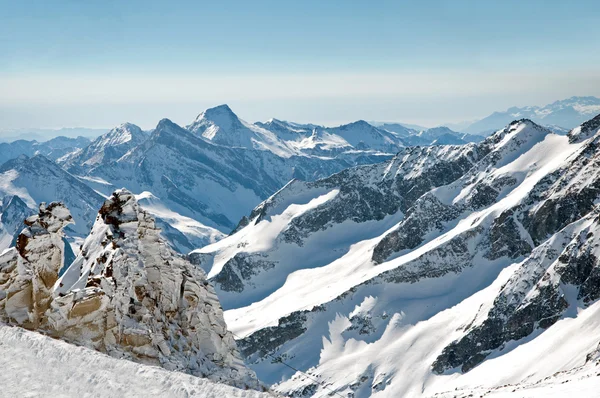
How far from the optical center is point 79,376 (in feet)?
92.0

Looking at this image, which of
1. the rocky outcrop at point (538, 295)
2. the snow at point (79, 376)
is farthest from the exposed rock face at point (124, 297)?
the rocky outcrop at point (538, 295)

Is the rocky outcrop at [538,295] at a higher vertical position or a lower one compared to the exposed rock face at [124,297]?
lower

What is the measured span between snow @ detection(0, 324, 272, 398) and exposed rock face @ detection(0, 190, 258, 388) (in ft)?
9.95

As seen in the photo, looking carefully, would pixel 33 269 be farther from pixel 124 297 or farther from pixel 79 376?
pixel 79 376

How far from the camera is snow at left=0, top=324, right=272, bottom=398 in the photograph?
2702 cm

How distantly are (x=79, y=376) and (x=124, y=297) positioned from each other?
7695 mm

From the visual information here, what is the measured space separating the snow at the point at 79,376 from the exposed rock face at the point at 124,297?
303cm

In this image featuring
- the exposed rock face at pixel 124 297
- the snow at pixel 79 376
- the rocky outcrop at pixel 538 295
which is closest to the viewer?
the snow at pixel 79 376

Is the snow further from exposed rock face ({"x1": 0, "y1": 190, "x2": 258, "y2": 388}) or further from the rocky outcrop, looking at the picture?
the rocky outcrop

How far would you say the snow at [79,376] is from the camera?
1064 inches

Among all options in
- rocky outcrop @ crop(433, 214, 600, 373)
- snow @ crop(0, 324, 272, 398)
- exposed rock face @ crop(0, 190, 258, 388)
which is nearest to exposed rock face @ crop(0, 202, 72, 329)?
exposed rock face @ crop(0, 190, 258, 388)

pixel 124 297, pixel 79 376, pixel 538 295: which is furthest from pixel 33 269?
pixel 538 295

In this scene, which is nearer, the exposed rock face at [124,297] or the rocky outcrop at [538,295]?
the exposed rock face at [124,297]

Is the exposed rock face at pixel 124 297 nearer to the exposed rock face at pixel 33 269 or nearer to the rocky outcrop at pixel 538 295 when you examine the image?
the exposed rock face at pixel 33 269
